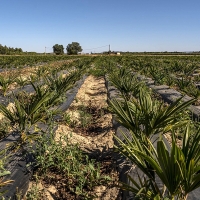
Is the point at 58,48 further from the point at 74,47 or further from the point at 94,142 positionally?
the point at 94,142

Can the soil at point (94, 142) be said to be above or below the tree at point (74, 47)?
below

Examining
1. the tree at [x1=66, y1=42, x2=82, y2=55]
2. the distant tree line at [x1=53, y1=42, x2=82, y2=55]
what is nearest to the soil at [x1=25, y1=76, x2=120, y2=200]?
the distant tree line at [x1=53, y1=42, x2=82, y2=55]

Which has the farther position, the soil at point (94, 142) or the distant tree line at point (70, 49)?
the distant tree line at point (70, 49)

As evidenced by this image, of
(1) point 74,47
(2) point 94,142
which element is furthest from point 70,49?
(2) point 94,142

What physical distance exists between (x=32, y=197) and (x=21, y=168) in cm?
40

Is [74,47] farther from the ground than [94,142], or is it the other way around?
[74,47]

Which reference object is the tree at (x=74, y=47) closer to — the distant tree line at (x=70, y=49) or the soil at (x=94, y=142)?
the distant tree line at (x=70, y=49)

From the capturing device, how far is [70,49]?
7625cm

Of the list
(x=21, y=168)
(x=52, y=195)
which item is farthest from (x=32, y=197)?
(x=21, y=168)

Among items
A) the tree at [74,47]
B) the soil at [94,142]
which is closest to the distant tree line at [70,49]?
the tree at [74,47]

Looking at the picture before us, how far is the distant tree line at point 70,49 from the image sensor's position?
74.3 m

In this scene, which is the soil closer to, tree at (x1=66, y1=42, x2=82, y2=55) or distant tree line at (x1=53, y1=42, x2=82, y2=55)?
distant tree line at (x1=53, y1=42, x2=82, y2=55)

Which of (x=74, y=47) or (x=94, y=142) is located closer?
(x=94, y=142)

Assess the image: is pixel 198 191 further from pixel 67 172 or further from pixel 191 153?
pixel 67 172
